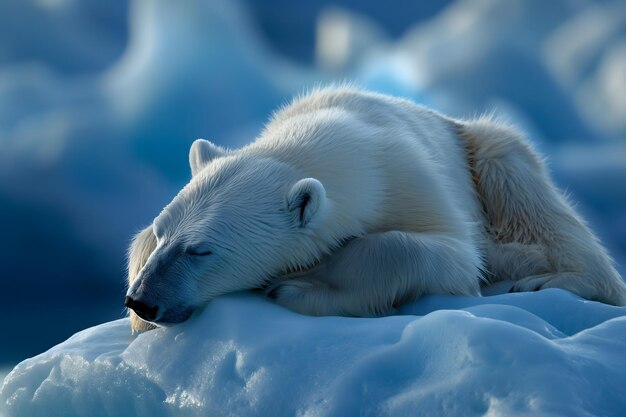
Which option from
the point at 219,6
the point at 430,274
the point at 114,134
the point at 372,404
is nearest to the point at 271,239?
the point at 430,274

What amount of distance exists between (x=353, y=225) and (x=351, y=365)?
2.43 ft

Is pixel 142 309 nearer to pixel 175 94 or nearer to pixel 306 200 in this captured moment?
pixel 306 200

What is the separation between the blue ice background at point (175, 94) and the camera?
8.97 m

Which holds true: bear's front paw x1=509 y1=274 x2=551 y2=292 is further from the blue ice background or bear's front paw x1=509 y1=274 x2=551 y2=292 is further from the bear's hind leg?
the blue ice background

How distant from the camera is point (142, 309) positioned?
236 centimetres

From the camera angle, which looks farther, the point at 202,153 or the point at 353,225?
the point at 202,153

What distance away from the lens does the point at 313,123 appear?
2947 millimetres

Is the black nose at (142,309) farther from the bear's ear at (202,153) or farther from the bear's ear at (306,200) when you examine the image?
the bear's ear at (202,153)

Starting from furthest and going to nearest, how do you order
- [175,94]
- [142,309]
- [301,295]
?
[175,94], [301,295], [142,309]

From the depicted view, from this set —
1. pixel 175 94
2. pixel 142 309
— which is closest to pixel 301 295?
pixel 142 309

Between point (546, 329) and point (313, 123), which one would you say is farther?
point (313, 123)

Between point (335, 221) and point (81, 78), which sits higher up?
point (81, 78)

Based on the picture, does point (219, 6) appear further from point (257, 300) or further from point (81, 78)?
point (257, 300)

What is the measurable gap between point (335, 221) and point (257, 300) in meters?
0.37
